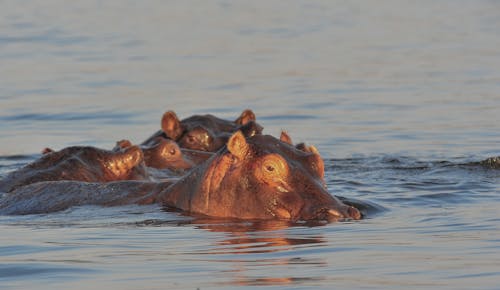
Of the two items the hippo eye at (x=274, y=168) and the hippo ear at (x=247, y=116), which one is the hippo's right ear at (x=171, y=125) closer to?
the hippo ear at (x=247, y=116)

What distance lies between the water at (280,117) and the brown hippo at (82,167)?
1.66 metres

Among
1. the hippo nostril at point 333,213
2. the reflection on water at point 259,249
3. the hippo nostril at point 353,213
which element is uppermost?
the hippo nostril at point 333,213

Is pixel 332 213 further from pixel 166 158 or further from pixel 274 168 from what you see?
pixel 166 158

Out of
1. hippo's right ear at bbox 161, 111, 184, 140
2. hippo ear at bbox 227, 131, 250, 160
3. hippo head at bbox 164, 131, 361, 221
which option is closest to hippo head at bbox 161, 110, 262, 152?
hippo's right ear at bbox 161, 111, 184, 140

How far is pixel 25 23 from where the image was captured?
1249 inches

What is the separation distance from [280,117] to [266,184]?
9436 mm

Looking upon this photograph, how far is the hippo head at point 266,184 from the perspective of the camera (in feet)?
32.3

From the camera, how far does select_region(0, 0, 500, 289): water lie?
789cm

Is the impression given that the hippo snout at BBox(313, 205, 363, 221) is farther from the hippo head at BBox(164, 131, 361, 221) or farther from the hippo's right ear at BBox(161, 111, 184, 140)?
the hippo's right ear at BBox(161, 111, 184, 140)

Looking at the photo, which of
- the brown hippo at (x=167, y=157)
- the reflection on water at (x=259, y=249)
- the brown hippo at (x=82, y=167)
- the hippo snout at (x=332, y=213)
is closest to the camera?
the reflection on water at (x=259, y=249)

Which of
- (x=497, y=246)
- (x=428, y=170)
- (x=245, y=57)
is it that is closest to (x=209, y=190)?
(x=497, y=246)

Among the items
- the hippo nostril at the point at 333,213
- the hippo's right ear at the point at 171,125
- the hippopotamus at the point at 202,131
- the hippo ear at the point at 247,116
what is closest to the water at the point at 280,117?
the hippo nostril at the point at 333,213

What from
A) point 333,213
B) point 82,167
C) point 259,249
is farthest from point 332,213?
point 82,167

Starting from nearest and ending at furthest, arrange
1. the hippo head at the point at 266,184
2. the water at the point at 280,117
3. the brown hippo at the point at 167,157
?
the water at the point at 280,117 → the hippo head at the point at 266,184 → the brown hippo at the point at 167,157
